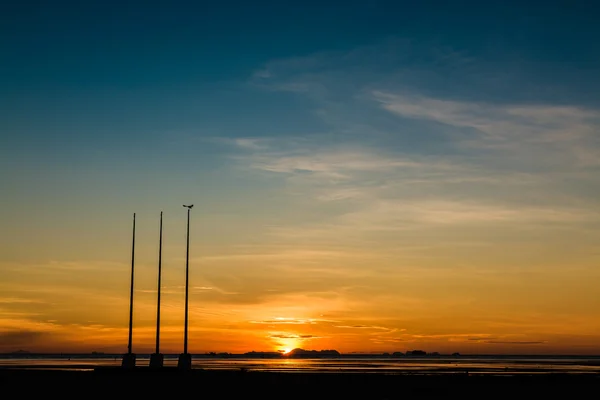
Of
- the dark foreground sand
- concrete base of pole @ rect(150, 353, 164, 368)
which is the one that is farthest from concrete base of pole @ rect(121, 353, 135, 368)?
the dark foreground sand

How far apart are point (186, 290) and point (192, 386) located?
23.6 meters

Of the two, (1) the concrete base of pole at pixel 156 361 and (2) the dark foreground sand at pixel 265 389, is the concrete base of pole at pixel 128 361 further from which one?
(2) the dark foreground sand at pixel 265 389

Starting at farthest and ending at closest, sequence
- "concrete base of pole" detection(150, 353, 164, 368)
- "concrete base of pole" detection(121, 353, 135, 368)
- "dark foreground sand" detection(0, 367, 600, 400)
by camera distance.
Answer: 1. "concrete base of pole" detection(150, 353, 164, 368)
2. "concrete base of pole" detection(121, 353, 135, 368)
3. "dark foreground sand" detection(0, 367, 600, 400)

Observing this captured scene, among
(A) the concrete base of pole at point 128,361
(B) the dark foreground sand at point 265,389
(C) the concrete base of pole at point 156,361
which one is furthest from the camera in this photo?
(C) the concrete base of pole at point 156,361

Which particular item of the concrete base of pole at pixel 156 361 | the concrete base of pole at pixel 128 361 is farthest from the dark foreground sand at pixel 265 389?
the concrete base of pole at pixel 156 361

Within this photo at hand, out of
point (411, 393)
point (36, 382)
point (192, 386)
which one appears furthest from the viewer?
point (36, 382)

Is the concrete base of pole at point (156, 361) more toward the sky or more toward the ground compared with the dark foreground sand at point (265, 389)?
more toward the sky

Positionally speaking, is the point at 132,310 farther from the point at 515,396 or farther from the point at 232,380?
the point at 515,396

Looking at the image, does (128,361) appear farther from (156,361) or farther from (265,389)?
(265,389)

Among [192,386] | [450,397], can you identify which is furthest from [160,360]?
[450,397]

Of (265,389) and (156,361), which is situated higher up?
(156,361)

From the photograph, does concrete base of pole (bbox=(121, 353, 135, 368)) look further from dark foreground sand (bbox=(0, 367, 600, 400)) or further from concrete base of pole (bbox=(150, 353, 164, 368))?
dark foreground sand (bbox=(0, 367, 600, 400))

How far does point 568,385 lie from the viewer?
2296 inches

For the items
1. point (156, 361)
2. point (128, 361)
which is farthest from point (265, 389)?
point (128, 361)
